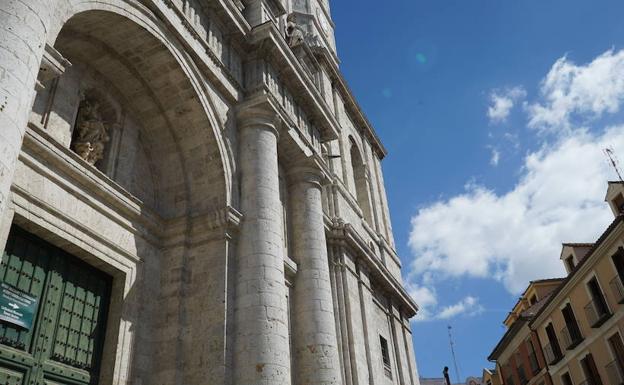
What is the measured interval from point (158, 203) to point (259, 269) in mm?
2423

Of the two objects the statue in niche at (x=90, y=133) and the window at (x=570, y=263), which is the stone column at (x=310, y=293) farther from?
the window at (x=570, y=263)

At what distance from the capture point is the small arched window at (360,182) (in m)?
21.3

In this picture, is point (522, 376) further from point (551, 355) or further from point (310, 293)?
point (310, 293)

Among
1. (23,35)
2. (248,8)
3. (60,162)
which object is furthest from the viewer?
(248,8)

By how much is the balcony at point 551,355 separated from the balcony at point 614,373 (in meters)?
4.54

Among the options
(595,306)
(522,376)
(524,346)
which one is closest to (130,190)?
(595,306)

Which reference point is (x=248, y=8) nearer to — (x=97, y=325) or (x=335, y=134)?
(x=335, y=134)

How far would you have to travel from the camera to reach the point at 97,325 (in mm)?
8539

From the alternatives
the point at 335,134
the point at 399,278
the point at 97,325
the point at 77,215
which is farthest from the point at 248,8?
the point at 399,278

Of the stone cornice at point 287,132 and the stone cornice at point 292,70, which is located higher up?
the stone cornice at point 292,70

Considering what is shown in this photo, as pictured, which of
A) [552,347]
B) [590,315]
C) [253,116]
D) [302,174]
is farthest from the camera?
[552,347]

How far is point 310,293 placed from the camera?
480 inches

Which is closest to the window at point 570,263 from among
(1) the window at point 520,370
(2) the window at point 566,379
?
(2) the window at point 566,379

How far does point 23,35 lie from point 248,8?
30.4ft
